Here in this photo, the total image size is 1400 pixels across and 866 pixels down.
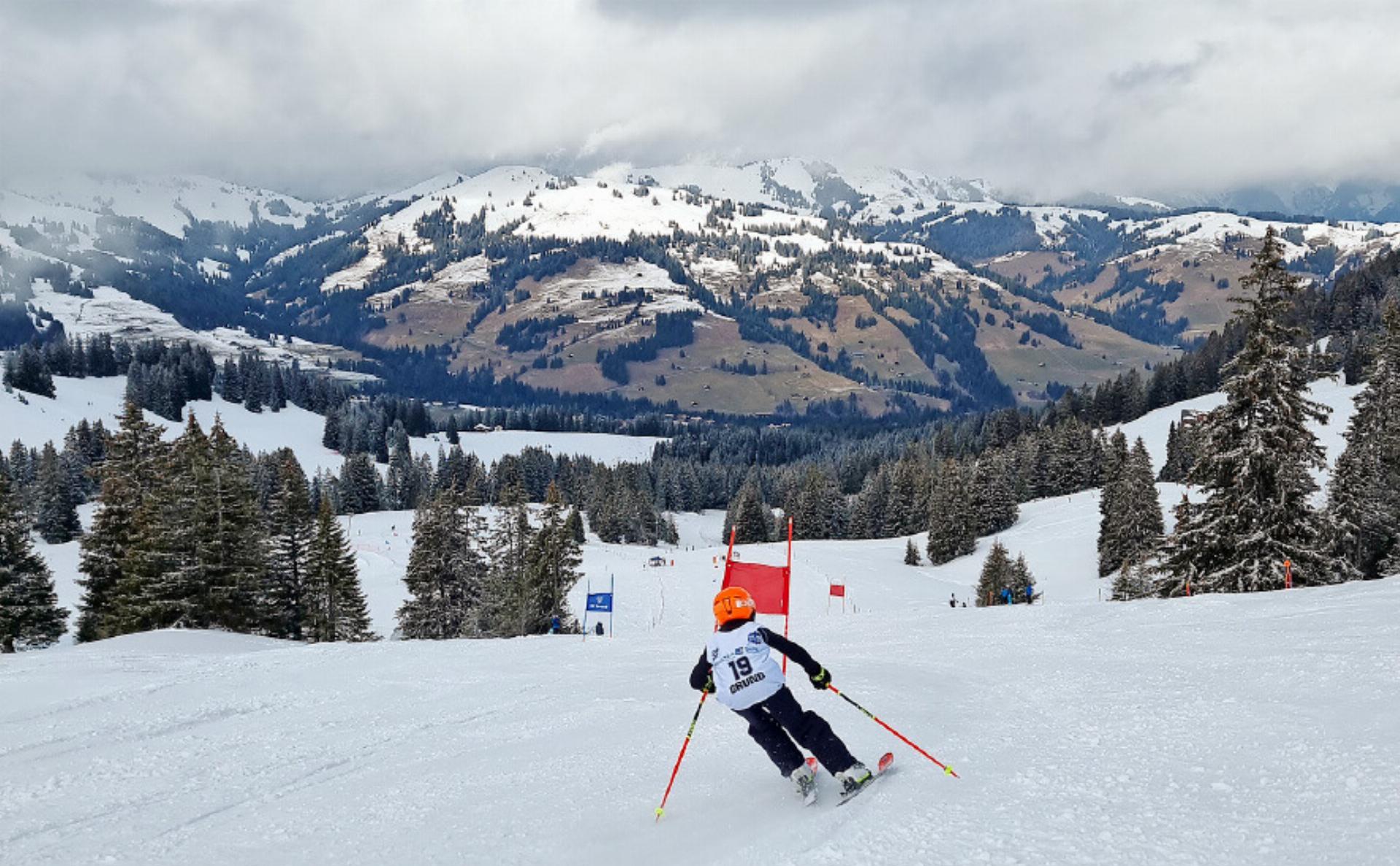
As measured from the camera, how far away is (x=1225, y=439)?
2525cm

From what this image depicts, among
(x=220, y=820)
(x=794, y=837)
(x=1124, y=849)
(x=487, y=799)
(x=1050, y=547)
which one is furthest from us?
(x=1050, y=547)

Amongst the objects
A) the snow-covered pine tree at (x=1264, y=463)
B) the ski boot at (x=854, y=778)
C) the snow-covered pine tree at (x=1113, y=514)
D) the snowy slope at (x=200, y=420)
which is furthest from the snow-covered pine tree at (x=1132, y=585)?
the snowy slope at (x=200, y=420)

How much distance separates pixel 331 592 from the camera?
4238 centimetres

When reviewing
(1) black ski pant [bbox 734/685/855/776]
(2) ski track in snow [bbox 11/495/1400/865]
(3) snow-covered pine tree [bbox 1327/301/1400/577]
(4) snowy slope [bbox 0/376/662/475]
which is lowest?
(2) ski track in snow [bbox 11/495/1400/865]

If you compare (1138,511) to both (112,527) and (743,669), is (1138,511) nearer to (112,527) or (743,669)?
(743,669)

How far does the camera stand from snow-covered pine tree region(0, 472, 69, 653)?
32.8 m

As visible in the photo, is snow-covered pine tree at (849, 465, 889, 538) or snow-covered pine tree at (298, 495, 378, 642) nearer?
snow-covered pine tree at (298, 495, 378, 642)

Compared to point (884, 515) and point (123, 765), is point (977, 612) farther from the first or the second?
point (884, 515)

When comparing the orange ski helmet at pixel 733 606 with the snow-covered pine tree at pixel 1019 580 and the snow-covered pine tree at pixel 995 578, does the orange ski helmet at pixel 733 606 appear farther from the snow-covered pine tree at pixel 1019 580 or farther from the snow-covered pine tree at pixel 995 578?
the snow-covered pine tree at pixel 1019 580

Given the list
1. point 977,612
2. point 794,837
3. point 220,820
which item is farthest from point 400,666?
point 977,612

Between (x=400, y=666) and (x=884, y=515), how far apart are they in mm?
94446

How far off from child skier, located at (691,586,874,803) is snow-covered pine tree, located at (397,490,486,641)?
39176 millimetres

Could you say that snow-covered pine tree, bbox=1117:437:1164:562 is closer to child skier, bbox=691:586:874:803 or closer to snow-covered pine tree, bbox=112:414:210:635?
snow-covered pine tree, bbox=112:414:210:635

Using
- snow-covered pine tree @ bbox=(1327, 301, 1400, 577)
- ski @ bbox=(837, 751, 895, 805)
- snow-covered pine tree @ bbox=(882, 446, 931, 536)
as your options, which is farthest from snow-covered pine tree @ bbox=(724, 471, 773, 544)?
ski @ bbox=(837, 751, 895, 805)
